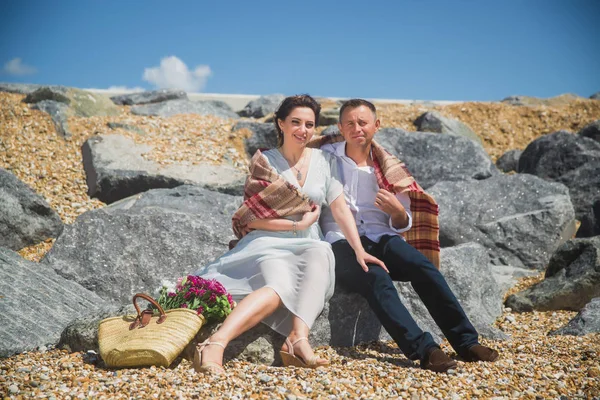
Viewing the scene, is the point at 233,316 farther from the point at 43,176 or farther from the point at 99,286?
the point at 43,176

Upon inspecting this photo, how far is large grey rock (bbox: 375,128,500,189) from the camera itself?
1080 centimetres

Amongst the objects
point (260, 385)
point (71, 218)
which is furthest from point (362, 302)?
point (71, 218)

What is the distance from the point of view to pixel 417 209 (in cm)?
531

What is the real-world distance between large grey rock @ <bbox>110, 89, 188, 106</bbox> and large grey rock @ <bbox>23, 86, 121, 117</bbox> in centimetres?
411

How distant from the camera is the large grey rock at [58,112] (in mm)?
11328

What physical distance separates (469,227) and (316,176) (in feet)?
15.8

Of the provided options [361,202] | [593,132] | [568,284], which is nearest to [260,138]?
[568,284]

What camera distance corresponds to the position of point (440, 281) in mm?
4637

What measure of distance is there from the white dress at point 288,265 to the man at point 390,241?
0.27m

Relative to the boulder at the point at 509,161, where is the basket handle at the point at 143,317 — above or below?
below

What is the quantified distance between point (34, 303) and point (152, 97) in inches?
521

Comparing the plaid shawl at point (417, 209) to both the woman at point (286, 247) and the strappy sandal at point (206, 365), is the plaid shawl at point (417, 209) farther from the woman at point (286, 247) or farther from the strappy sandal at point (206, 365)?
the strappy sandal at point (206, 365)

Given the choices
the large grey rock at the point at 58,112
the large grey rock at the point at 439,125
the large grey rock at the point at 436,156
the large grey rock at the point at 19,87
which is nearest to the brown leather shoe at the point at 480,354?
the large grey rock at the point at 436,156

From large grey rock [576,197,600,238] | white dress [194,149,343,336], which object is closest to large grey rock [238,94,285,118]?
large grey rock [576,197,600,238]
